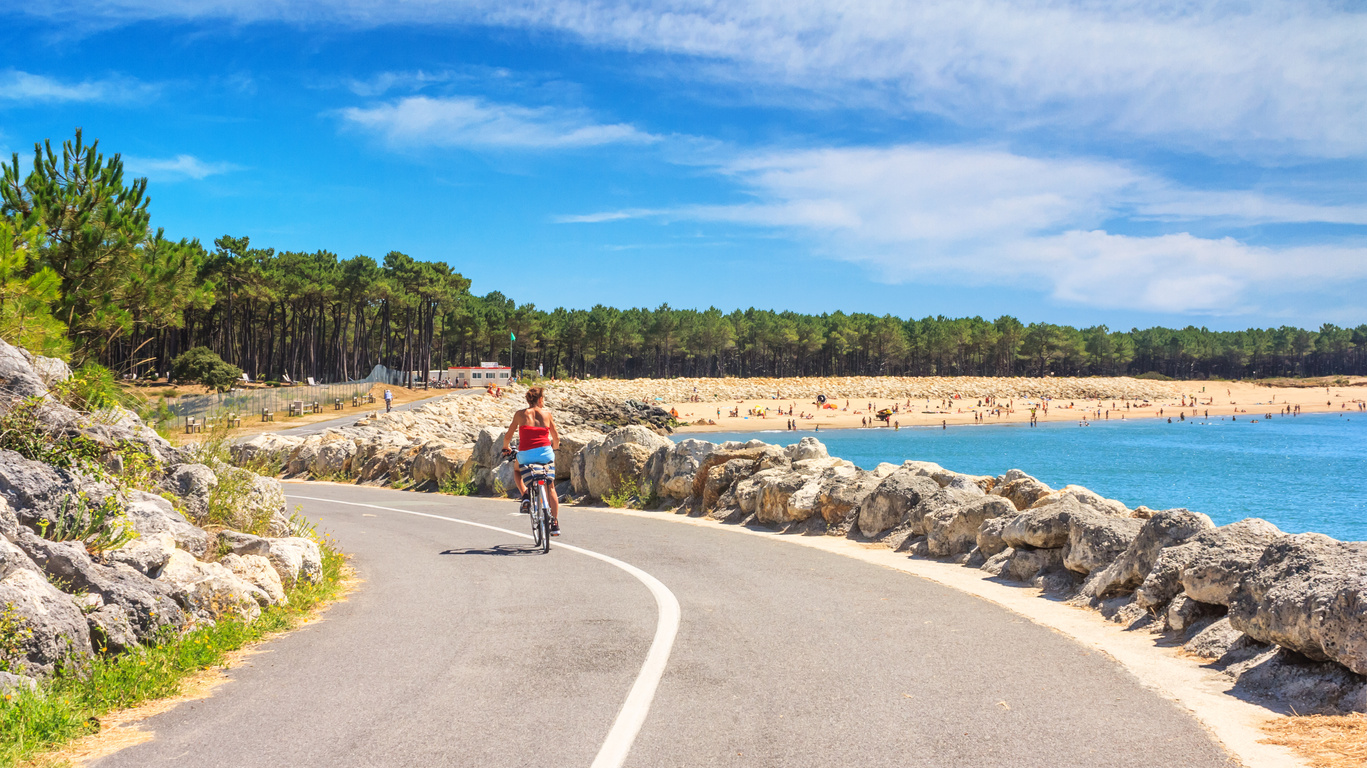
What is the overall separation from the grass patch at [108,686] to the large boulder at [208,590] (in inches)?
5.6

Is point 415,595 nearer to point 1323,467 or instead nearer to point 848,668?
point 848,668

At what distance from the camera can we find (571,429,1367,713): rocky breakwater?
5.27 m

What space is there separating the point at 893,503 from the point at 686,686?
300 inches

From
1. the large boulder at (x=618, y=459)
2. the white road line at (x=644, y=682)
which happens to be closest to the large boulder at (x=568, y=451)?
the large boulder at (x=618, y=459)

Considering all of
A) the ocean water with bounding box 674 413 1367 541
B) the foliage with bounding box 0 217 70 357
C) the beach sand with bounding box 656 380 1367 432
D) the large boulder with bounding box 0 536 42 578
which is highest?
the foliage with bounding box 0 217 70 357

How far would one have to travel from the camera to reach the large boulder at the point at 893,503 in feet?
40.2

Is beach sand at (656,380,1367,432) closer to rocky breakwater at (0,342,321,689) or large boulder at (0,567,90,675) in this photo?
rocky breakwater at (0,342,321,689)

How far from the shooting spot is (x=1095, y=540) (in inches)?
336

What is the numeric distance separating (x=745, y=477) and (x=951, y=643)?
9.23m

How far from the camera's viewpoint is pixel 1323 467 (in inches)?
1976

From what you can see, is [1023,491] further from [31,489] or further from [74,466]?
[31,489]

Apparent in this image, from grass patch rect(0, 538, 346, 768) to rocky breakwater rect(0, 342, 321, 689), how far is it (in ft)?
0.40

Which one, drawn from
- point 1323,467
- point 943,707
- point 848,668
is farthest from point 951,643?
point 1323,467

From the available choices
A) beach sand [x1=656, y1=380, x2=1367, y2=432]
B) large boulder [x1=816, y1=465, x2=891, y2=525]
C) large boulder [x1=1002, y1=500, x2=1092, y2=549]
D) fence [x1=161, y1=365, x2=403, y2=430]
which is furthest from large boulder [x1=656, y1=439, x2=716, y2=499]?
beach sand [x1=656, y1=380, x2=1367, y2=432]
